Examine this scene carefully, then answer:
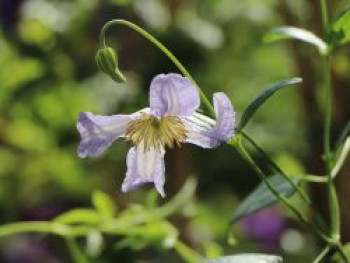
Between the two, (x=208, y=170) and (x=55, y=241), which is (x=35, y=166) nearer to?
(x=55, y=241)

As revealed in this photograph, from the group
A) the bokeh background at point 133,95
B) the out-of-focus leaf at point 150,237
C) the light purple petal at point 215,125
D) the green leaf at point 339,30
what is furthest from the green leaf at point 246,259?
the bokeh background at point 133,95

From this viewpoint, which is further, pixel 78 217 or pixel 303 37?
pixel 78 217

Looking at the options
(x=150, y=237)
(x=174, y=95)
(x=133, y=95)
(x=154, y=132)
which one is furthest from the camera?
(x=133, y=95)

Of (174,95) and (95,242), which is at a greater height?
(174,95)

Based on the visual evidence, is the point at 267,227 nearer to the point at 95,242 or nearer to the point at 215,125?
the point at 95,242

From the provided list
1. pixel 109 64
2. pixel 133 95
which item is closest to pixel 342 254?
pixel 109 64

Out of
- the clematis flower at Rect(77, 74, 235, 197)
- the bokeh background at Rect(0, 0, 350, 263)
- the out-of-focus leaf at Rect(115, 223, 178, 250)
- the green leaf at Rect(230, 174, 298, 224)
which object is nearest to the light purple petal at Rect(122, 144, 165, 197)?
the clematis flower at Rect(77, 74, 235, 197)

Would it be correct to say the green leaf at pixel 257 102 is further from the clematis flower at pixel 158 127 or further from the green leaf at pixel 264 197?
the green leaf at pixel 264 197
